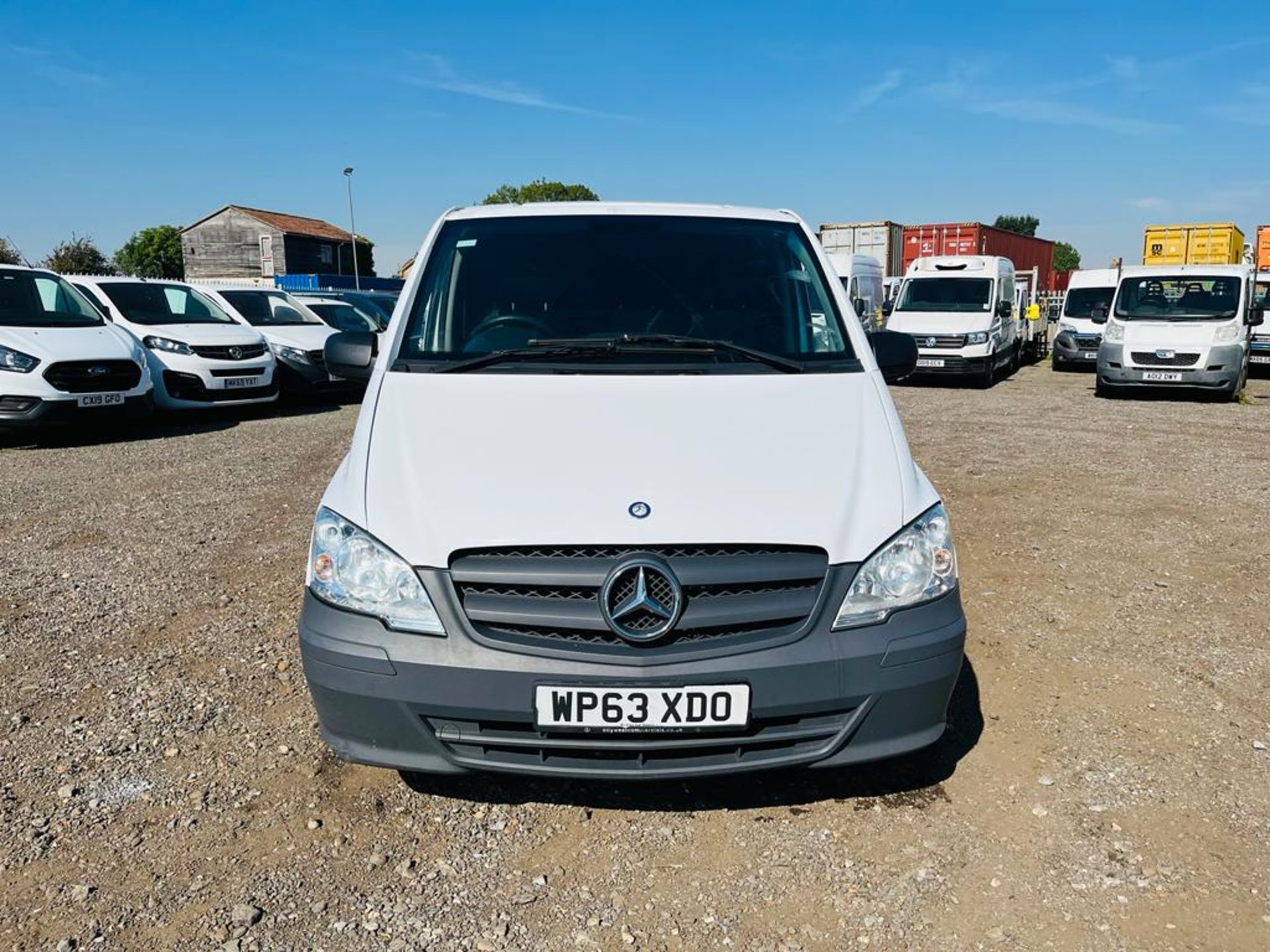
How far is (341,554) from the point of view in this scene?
2.75 m

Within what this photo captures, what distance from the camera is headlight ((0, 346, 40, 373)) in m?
9.38

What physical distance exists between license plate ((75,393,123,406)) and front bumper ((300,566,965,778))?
27.5ft

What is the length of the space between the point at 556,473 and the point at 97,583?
3684mm

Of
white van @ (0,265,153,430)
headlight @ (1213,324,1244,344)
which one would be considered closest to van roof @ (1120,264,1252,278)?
headlight @ (1213,324,1244,344)

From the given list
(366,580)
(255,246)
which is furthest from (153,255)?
(366,580)

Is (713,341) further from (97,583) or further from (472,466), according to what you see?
(97,583)

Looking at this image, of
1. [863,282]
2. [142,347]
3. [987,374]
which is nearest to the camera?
[142,347]

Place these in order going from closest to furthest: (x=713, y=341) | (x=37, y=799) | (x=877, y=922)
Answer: (x=877, y=922), (x=37, y=799), (x=713, y=341)

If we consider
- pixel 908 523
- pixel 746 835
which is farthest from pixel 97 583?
pixel 908 523

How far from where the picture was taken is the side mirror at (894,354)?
392 centimetres

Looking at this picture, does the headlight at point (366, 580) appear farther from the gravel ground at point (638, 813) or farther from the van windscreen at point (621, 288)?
the van windscreen at point (621, 288)

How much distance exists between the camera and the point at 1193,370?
1425 centimetres

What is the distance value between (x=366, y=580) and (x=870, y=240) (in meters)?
25.6

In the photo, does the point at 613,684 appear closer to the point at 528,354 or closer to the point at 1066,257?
the point at 528,354
